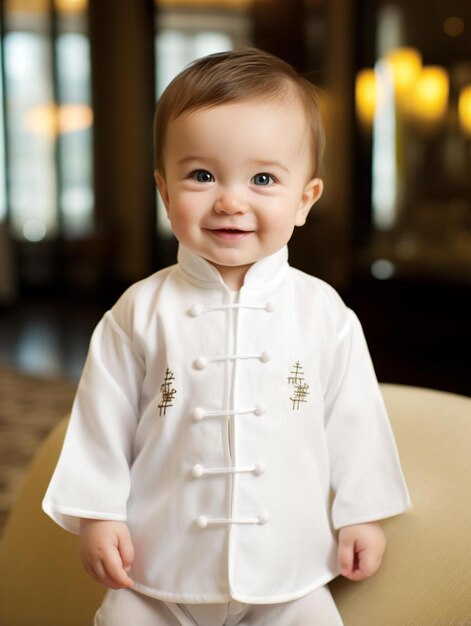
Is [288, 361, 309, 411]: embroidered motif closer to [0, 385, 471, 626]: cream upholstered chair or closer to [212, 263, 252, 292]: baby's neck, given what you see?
[212, 263, 252, 292]: baby's neck

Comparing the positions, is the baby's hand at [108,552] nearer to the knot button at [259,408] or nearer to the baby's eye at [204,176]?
the knot button at [259,408]

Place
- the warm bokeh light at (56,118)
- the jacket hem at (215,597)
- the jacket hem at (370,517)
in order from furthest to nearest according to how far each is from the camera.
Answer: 1. the warm bokeh light at (56,118)
2. the jacket hem at (370,517)
3. the jacket hem at (215,597)

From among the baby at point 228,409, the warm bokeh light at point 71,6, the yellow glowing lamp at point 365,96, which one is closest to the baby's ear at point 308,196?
the baby at point 228,409

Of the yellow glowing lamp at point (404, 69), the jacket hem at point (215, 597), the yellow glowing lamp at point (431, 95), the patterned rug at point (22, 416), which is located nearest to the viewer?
the jacket hem at point (215, 597)

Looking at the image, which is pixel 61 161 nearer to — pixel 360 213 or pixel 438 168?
pixel 360 213

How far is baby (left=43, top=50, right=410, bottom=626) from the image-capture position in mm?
1191

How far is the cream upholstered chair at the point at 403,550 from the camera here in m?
1.28

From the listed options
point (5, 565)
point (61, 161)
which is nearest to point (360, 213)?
point (61, 161)

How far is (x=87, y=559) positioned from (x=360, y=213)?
5211 millimetres

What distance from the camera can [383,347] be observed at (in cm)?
589

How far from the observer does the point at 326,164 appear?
6.70 meters

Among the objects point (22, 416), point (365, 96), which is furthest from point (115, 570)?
point (365, 96)

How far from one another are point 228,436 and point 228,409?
1.4 inches

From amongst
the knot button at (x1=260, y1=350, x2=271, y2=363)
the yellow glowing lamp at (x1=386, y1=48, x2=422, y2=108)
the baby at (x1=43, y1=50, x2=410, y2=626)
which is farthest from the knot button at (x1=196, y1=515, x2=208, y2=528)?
the yellow glowing lamp at (x1=386, y1=48, x2=422, y2=108)
